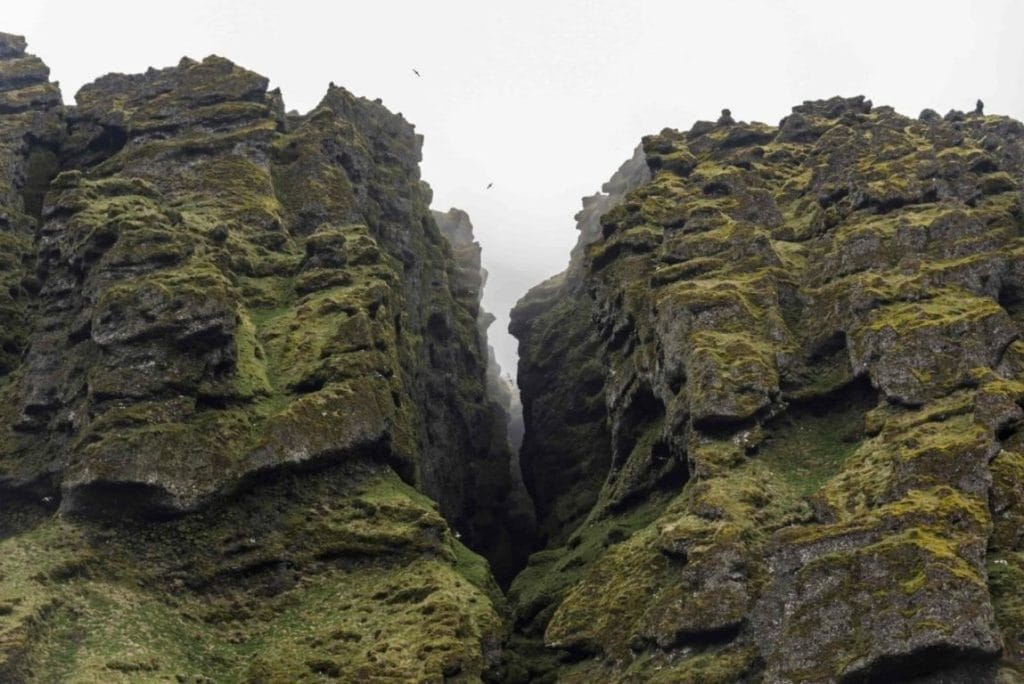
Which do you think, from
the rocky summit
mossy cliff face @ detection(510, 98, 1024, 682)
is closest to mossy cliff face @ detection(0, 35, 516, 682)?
the rocky summit

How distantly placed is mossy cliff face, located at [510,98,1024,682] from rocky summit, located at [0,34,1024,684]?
27cm

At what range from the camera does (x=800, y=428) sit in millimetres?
66938

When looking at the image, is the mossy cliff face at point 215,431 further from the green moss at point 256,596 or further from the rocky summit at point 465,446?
the rocky summit at point 465,446

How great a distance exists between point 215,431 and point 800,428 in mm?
44410

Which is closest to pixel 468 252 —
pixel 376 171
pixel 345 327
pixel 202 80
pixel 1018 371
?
pixel 376 171

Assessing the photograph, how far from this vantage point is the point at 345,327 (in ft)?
252

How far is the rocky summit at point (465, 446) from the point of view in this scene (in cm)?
5003

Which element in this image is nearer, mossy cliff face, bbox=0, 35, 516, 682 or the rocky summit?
the rocky summit

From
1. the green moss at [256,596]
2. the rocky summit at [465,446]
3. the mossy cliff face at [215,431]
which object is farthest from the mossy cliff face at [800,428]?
the mossy cliff face at [215,431]

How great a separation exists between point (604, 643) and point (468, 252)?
14512 centimetres

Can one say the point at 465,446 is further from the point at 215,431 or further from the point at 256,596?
the point at 256,596

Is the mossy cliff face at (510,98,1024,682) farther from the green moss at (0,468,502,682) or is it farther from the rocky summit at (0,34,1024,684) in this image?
the green moss at (0,468,502,682)

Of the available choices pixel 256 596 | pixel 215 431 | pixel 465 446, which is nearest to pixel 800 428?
pixel 256 596

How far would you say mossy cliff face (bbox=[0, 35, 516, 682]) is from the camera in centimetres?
5406
